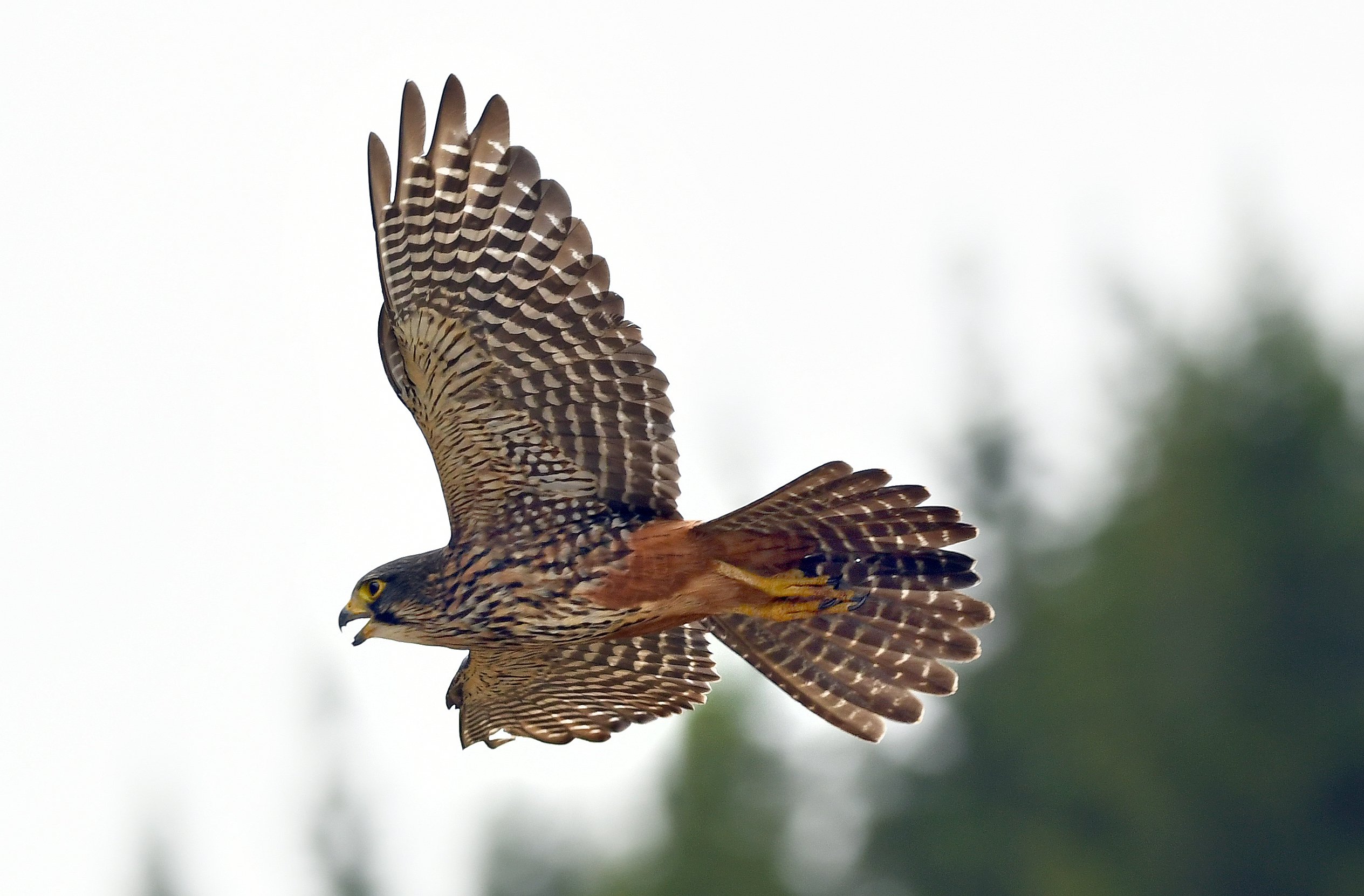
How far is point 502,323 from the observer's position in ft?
26.7

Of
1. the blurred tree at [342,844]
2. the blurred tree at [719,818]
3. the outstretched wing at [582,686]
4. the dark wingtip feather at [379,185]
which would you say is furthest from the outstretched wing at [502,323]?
the blurred tree at [342,844]

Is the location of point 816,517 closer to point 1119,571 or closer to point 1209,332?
point 1119,571

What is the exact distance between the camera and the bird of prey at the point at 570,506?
8.01 metres

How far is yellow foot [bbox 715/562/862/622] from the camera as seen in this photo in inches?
335

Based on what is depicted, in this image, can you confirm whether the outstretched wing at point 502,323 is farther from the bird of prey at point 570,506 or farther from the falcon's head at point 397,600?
the falcon's head at point 397,600

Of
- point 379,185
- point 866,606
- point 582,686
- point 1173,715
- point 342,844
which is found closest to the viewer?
point 379,185

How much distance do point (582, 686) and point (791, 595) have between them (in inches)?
55.6

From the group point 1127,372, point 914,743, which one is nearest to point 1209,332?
point 1127,372

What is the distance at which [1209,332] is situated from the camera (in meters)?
29.0

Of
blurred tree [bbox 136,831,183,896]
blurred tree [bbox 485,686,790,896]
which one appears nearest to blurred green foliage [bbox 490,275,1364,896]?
blurred tree [bbox 485,686,790,896]

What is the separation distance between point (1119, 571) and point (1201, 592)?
1700mm

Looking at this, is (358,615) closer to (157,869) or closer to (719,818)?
(719,818)

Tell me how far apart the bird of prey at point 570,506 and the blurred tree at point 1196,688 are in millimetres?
13637

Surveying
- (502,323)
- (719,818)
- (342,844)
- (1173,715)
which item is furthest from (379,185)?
(342,844)
